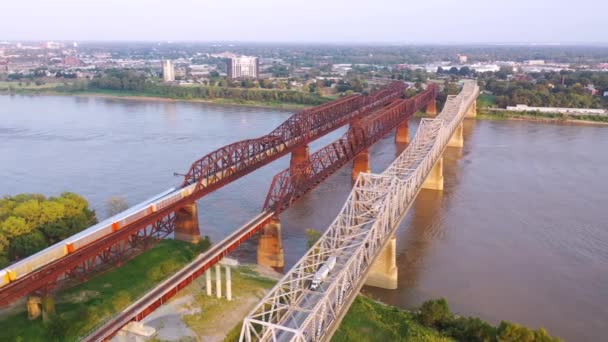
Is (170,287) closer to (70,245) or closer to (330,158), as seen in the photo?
(70,245)

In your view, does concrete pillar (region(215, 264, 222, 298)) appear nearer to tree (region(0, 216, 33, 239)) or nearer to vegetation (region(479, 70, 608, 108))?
tree (region(0, 216, 33, 239))

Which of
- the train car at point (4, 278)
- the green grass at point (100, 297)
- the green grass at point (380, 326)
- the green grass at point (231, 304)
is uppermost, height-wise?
the train car at point (4, 278)

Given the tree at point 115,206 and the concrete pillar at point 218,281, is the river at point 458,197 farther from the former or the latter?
the concrete pillar at point 218,281

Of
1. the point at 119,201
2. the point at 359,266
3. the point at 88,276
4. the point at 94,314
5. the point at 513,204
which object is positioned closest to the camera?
the point at 359,266

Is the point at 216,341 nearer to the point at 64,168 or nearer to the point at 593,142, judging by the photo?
the point at 64,168

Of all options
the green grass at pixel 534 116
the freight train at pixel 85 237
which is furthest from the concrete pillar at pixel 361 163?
the green grass at pixel 534 116

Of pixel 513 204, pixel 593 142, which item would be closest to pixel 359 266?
pixel 513 204

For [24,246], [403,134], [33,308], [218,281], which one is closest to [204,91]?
[403,134]

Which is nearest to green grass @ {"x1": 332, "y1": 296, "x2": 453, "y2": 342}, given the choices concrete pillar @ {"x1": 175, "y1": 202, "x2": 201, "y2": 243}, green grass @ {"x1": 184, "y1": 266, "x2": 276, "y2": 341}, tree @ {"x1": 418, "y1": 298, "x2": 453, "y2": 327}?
tree @ {"x1": 418, "y1": 298, "x2": 453, "y2": 327}
